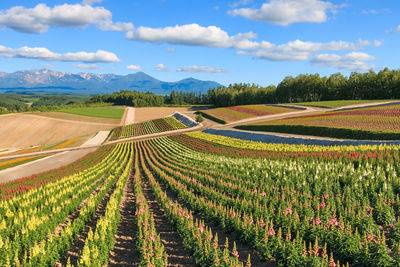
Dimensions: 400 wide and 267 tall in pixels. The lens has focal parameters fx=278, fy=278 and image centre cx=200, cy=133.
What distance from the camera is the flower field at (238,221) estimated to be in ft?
38.9

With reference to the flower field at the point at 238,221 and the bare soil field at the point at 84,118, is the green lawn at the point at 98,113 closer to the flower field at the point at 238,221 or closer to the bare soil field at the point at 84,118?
the bare soil field at the point at 84,118

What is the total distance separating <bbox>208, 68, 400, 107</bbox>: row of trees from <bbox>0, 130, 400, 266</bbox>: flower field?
92879 millimetres

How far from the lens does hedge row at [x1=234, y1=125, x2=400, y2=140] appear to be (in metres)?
42.3

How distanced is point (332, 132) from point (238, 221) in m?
41.5

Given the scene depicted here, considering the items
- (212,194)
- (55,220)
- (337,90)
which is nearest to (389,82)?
(337,90)

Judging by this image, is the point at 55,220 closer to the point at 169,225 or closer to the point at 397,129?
the point at 169,225

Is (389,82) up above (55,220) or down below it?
above

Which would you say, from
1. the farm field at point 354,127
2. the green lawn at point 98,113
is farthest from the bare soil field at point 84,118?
the farm field at point 354,127

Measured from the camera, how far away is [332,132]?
163 feet

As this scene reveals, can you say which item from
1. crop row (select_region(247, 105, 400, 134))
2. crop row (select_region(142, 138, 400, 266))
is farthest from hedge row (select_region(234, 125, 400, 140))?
crop row (select_region(142, 138, 400, 266))

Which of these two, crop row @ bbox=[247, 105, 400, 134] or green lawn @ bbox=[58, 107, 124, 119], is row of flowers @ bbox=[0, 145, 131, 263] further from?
green lawn @ bbox=[58, 107, 124, 119]

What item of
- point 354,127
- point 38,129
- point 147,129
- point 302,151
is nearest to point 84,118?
point 38,129

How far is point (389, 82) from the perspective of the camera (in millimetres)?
102312

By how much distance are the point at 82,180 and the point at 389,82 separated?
112065 millimetres
